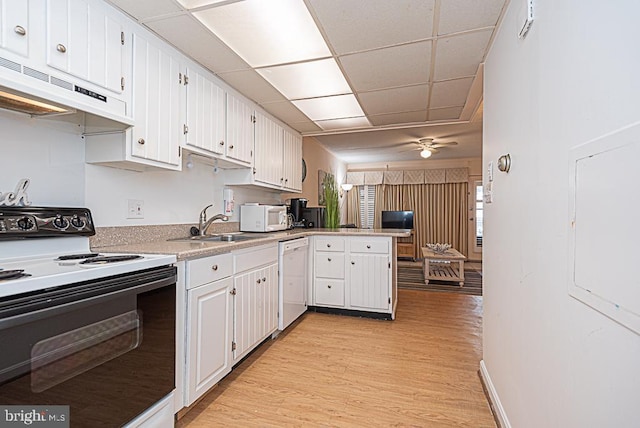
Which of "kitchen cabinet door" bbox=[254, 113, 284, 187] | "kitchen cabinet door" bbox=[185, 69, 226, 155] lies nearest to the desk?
"kitchen cabinet door" bbox=[254, 113, 284, 187]

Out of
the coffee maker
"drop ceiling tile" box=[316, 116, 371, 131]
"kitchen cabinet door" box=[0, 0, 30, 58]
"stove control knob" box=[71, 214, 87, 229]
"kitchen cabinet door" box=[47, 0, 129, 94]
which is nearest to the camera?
"kitchen cabinet door" box=[0, 0, 30, 58]

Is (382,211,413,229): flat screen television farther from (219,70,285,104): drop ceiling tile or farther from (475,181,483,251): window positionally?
(219,70,285,104): drop ceiling tile

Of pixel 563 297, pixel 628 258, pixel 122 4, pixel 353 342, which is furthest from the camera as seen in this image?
pixel 353 342

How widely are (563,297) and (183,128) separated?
221cm

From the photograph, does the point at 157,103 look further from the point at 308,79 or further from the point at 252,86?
the point at 308,79

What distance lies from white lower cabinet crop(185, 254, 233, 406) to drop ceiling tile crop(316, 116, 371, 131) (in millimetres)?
2358

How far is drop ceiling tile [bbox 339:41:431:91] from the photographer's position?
217 centimetres

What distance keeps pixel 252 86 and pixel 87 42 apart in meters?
1.37

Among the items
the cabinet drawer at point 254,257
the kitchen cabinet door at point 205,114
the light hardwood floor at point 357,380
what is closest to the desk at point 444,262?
the light hardwood floor at point 357,380

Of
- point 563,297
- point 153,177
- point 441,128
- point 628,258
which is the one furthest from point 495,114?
point 441,128

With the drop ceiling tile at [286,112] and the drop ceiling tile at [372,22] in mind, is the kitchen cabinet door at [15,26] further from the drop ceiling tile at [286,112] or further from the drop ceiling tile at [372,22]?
the drop ceiling tile at [286,112]

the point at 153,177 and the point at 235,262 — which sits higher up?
the point at 153,177

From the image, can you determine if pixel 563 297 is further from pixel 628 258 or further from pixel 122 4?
pixel 122 4

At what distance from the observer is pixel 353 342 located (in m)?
2.69
